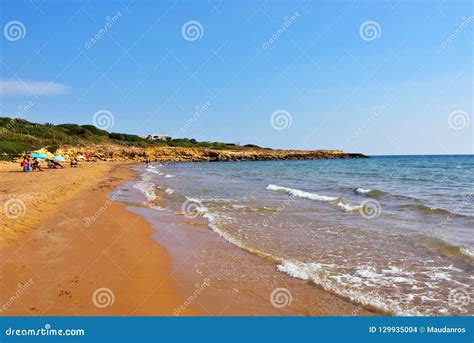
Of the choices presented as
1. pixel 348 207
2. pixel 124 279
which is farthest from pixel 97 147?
pixel 124 279

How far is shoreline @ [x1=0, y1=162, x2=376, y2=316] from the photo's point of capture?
20.5 ft

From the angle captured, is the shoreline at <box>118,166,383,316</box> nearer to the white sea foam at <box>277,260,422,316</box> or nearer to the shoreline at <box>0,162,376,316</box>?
the shoreline at <box>0,162,376,316</box>

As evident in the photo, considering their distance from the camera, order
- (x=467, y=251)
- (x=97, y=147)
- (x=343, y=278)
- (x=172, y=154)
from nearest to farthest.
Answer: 1. (x=343, y=278)
2. (x=467, y=251)
3. (x=97, y=147)
4. (x=172, y=154)

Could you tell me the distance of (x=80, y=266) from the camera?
808cm

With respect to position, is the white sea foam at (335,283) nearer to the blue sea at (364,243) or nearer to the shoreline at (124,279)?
the blue sea at (364,243)

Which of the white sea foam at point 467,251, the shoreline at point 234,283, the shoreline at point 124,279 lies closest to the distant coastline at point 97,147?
the shoreline at point 124,279

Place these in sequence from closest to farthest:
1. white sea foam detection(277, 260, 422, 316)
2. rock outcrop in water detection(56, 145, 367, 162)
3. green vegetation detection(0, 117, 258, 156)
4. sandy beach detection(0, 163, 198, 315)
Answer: sandy beach detection(0, 163, 198, 315), white sea foam detection(277, 260, 422, 316), green vegetation detection(0, 117, 258, 156), rock outcrop in water detection(56, 145, 367, 162)

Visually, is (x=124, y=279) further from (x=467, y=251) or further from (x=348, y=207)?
(x=348, y=207)

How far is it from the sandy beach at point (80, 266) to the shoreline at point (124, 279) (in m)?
0.02

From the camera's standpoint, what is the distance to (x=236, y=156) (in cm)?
10294

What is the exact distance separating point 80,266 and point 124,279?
3.95ft

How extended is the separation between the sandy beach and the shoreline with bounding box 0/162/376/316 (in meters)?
0.02

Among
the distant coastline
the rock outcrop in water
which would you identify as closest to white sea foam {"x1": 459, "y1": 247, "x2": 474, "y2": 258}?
the distant coastline
